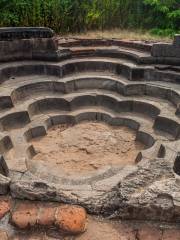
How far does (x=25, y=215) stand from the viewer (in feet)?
11.5

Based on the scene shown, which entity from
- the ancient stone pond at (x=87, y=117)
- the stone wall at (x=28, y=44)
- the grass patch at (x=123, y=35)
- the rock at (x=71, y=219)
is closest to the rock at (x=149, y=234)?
the ancient stone pond at (x=87, y=117)

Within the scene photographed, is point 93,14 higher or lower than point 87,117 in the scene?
higher

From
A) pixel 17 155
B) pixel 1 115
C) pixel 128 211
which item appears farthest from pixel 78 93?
pixel 128 211

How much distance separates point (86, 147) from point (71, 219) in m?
3.02

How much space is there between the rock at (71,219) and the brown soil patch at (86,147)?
2.05 m

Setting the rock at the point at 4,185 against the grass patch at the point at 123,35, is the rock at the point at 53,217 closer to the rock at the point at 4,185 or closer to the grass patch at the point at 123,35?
the rock at the point at 4,185

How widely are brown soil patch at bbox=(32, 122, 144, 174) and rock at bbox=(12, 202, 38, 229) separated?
77.4 inches

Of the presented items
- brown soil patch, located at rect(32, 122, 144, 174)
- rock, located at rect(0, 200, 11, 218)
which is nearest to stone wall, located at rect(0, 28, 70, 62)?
brown soil patch, located at rect(32, 122, 144, 174)

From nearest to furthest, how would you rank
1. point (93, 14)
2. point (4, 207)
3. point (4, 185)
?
point (4, 207), point (4, 185), point (93, 14)

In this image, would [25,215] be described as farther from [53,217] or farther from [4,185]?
[4,185]

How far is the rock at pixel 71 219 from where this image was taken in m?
3.33

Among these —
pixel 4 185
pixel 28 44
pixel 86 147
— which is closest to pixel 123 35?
pixel 28 44

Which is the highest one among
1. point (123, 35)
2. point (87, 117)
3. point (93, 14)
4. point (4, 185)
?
point (93, 14)

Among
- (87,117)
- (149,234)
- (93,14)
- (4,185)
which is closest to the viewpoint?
(149,234)
